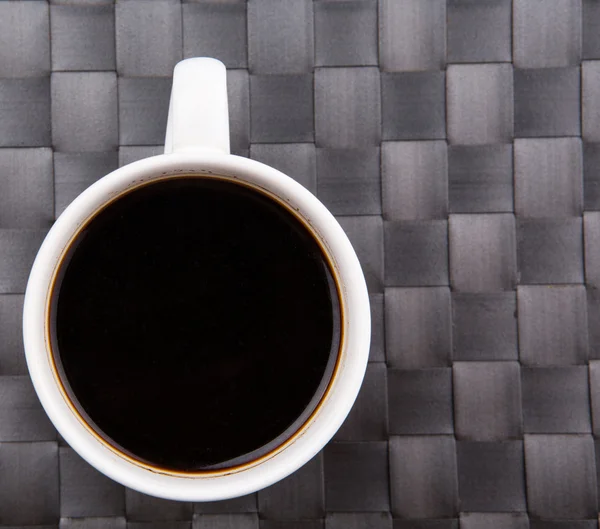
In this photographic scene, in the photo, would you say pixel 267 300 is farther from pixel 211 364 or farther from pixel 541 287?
pixel 541 287

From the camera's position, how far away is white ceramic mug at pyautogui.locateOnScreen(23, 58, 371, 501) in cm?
27

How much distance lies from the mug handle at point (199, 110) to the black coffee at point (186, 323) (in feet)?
0.11

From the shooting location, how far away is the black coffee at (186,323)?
30 cm

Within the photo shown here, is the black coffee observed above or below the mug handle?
below

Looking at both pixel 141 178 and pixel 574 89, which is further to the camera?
pixel 574 89

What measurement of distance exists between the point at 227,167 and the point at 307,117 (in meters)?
0.12

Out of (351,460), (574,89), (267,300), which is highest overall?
(574,89)

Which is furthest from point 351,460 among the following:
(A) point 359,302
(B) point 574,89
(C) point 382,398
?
(B) point 574,89

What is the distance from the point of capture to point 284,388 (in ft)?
1.02

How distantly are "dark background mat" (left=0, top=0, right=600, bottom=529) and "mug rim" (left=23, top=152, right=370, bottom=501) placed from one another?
99 mm

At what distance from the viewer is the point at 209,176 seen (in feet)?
0.92

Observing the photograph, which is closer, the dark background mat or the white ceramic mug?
the white ceramic mug

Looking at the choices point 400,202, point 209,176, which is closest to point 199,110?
point 209,176

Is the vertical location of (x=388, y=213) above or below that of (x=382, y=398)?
above
